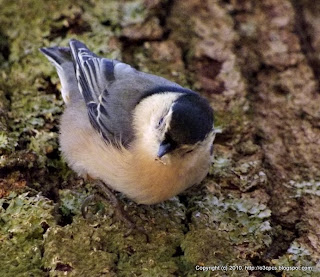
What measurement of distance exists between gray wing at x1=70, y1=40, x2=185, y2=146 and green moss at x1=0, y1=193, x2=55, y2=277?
20.0 inches

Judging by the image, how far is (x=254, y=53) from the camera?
11.6 ft

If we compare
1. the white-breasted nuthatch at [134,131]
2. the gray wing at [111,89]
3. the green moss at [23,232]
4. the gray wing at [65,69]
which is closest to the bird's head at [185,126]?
the white-breasted nuthatch at [134,131]

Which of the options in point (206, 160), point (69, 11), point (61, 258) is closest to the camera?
point (61, 258)

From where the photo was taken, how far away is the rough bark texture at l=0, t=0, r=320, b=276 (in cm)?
240

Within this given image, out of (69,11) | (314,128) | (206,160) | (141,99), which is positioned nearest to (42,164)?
(141,99)

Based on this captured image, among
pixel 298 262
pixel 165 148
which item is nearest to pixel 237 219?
pixel 298 262

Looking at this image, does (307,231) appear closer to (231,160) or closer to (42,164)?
(231,160)

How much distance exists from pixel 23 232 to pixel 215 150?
109cm

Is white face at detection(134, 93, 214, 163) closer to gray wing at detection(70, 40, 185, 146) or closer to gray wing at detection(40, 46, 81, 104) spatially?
gray wing at detection(70, 40, 185, 146)

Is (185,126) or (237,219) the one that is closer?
(185,126)

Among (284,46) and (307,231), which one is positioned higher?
(284,46)

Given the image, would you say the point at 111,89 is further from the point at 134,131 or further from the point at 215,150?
the point at 215,150

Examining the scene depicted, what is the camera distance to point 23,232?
2377 millimetres

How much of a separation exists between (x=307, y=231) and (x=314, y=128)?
2.42ft
